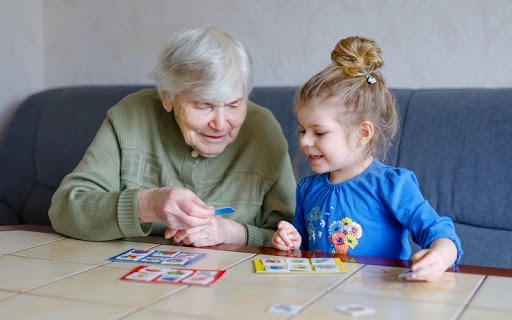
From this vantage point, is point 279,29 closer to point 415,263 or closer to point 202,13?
point 202,13

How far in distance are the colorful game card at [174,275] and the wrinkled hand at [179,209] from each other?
11.0 inches

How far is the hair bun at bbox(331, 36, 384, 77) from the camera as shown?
1818mm

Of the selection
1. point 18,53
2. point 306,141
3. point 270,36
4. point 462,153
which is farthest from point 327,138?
point 18,53

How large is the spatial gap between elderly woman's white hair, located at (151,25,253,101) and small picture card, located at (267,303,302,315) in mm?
935

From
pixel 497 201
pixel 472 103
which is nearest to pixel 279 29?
pixel 472 103

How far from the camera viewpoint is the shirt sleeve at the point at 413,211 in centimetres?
157

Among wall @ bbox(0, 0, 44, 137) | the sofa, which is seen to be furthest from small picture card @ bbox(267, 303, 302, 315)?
wall @ bbox(0, 0, 44, 137)

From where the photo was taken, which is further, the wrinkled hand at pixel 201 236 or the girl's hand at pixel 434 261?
the wrinkled hand at pixel 201 236

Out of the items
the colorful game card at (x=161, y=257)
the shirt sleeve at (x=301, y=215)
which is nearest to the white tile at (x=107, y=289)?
the colorful game card at (x=161, y=257)

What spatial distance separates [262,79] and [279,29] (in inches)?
8.7

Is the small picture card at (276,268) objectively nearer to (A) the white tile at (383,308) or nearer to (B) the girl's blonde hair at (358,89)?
(A) the white tile at (383,308)

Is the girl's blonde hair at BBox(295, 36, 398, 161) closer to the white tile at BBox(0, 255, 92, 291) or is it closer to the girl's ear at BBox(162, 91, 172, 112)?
the girl's ear at BBox(162, 91, 172, 112)

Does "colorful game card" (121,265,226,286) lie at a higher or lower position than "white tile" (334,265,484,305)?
lower

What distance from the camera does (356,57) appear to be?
1.83 m
